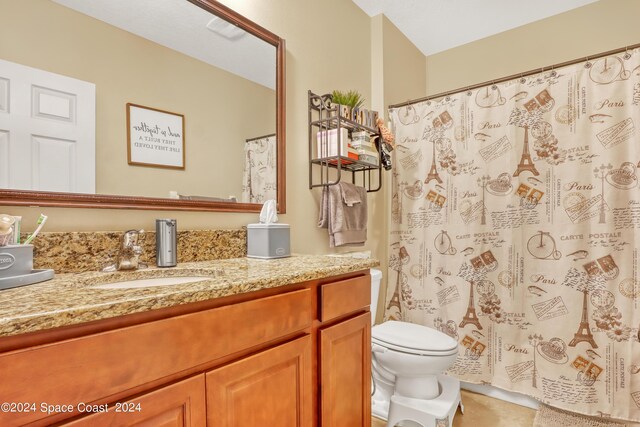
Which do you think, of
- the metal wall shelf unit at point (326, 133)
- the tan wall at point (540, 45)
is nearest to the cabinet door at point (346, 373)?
the metal wall shelf unit at point (326, 133)

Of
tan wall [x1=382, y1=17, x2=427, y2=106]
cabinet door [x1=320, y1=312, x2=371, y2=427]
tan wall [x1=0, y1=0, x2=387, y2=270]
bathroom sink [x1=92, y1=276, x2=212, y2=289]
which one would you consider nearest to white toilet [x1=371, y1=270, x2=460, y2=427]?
cabinet door [x1=320, y1=312, x2=371, y2=427]

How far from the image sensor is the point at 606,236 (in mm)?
1624

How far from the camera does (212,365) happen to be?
74 centimetres

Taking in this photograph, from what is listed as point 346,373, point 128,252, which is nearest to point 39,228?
point 128,252

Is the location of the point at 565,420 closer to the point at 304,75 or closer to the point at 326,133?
the point at 326,133

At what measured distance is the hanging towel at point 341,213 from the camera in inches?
68.7

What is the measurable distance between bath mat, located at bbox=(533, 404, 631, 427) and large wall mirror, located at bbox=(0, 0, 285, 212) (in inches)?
69.2

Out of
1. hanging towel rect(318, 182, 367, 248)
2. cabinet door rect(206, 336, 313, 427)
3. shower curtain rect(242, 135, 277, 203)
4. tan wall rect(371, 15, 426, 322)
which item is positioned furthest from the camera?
tan wall rect(371, 15, 426, 322)

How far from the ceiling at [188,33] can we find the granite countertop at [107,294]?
822mm

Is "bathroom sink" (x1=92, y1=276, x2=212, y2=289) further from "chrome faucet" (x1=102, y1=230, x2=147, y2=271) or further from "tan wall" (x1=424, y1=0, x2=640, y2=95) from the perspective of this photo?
"tan wall" (x1=424, y1=0, x2=640, y2=95)

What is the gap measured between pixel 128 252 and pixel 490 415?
1968 millimetres

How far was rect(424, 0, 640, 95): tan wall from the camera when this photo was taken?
2.10m

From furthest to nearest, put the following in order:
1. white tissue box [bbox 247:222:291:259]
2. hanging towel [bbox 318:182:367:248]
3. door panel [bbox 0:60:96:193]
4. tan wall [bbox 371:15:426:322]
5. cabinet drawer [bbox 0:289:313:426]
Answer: tan wall [bbox 371:15:426:322]
hanging towel [bbox 318:182:367:248]
white tissue box [bbox 247:222:291:259]
door panel [bbox 0:60:96:193]
cabinet drawer [bbox 0:289:313:426]

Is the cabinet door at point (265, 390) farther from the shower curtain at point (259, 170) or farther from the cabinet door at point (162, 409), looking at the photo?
the shower curtain at point (259, 170)
